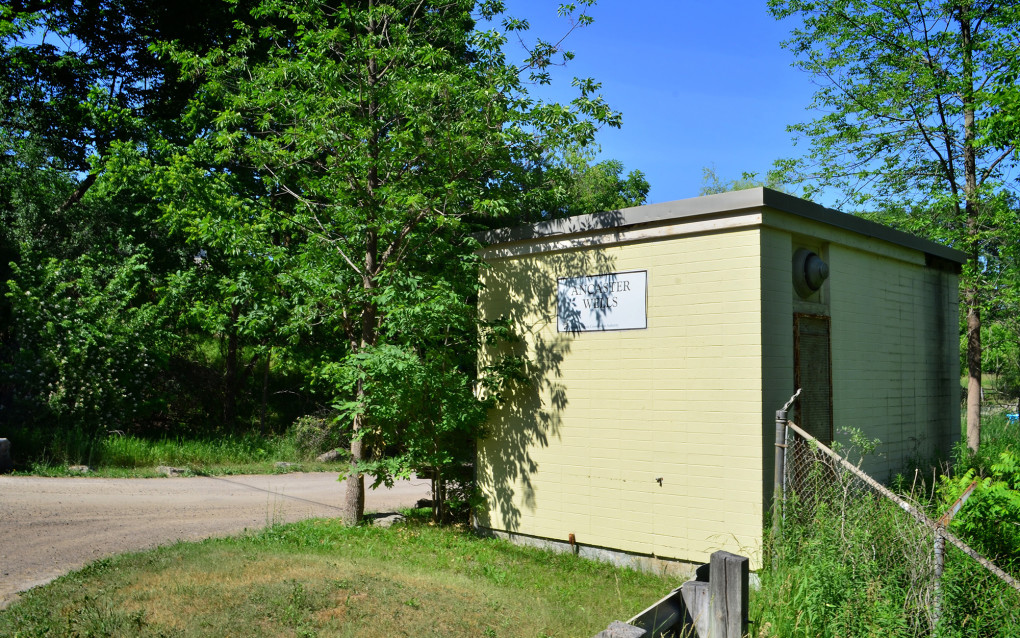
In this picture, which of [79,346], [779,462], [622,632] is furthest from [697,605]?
[79,346]

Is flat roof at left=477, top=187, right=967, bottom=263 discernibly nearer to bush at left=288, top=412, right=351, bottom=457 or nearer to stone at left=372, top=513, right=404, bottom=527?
stone at left=372, top=513, right=404, bottom=527

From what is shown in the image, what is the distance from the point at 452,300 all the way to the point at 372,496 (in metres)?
6.93

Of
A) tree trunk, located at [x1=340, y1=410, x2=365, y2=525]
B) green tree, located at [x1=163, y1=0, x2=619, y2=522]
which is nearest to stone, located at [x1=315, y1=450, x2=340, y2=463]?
green tree, located at [x1=163, y1=0, x2=619, y2=522]

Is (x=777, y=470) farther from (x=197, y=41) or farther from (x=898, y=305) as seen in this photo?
(x=197, y=41)

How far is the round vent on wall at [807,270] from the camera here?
7.79 meters

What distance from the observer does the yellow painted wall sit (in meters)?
7.20

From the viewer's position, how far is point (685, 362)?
765 centimetres

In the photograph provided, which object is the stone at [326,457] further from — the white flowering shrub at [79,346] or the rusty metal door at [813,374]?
the rusty metal door at [813,374]

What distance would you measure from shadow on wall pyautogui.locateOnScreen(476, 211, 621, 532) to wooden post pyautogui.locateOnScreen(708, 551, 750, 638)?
427 centimetres

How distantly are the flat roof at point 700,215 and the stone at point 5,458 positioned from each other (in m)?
9.26

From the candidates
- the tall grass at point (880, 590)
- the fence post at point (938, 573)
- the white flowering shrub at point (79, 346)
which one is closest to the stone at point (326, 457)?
the white flowering shrub at point (79, 346)

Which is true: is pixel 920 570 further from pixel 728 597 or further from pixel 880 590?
pixel 728 597

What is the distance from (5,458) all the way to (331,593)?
9.91m

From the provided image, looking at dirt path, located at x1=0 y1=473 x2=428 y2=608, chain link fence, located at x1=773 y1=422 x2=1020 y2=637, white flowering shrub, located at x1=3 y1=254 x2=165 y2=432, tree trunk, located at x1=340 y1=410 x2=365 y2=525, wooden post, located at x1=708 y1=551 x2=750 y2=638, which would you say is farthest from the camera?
white flowering shrub, located at x1=3 y1=254 x2=165 y2=432
